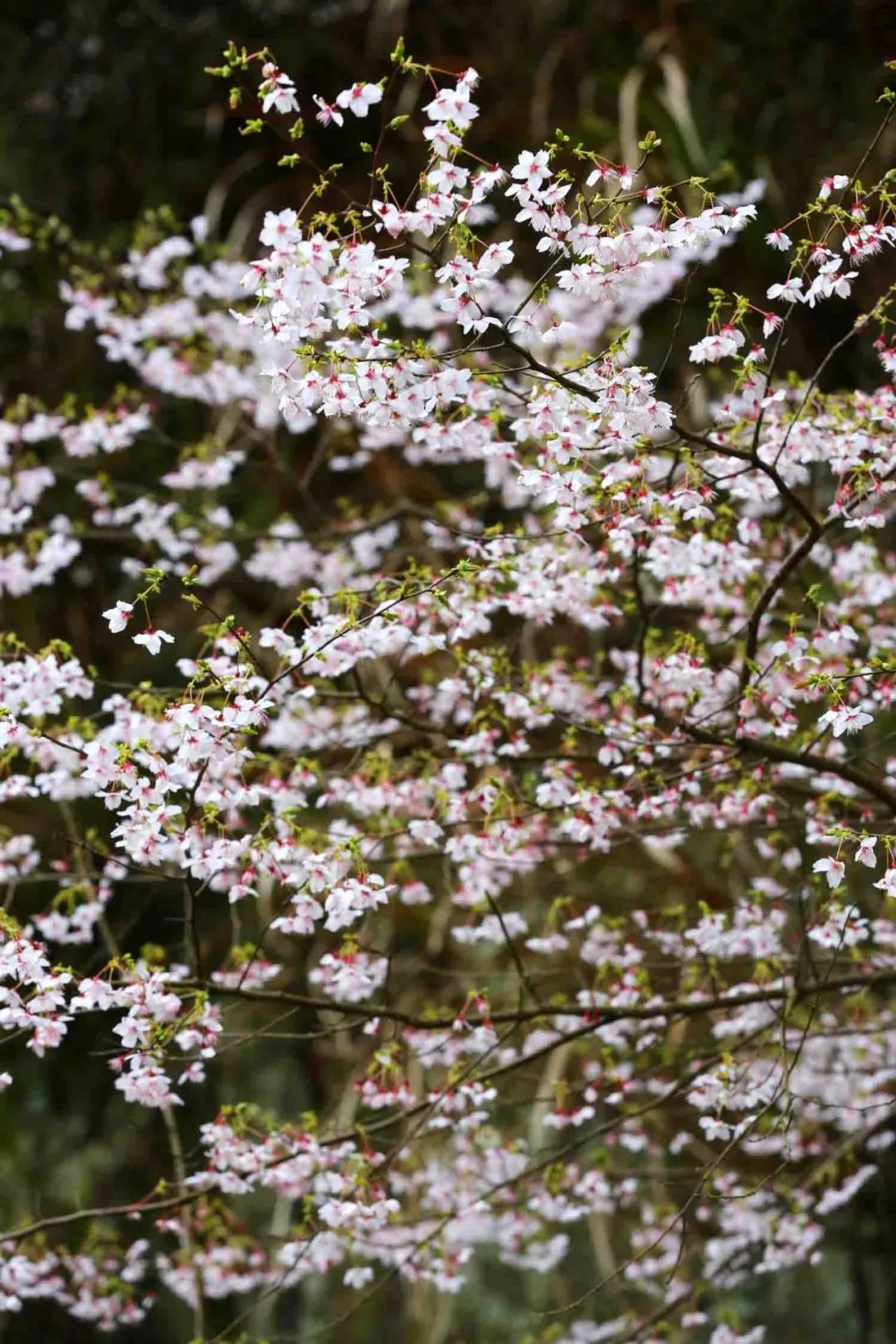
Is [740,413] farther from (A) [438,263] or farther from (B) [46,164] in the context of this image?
(B) [46,164]

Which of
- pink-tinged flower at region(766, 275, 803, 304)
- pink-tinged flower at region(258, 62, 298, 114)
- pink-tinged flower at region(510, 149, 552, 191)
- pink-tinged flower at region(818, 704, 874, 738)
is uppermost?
pink-tinged flower at region(258, 62, 298, 114)

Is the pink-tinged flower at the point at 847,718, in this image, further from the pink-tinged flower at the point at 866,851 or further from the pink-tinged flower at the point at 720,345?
the pink-tinged flower at the point at 720,345

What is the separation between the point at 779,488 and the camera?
8.06 ft

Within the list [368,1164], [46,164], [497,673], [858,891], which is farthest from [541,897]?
[46,164]

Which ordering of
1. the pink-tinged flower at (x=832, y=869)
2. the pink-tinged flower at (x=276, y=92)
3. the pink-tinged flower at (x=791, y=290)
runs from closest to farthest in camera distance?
1. the pink-tinged flower at (x=276, y=92)
2. the pink-tinged flower at (x=832, y=869)
3. the pink-tinged flower at (x=791, y=290)

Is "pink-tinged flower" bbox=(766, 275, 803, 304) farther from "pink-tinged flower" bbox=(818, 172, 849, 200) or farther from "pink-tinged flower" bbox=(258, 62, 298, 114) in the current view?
"pink-tinged flower" bbox=(258, 62, 298, 114)

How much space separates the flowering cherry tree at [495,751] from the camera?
226 cm

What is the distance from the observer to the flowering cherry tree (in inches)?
89.1

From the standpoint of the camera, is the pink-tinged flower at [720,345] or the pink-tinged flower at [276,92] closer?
the pink-tinged flower at [276,92]

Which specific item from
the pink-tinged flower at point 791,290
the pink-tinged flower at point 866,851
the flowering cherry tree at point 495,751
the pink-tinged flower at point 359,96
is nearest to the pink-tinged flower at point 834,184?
the flowering cherry tree at point 495,751

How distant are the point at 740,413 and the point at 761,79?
10.8 feet

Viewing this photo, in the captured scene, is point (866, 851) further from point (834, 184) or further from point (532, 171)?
point (532, 171)

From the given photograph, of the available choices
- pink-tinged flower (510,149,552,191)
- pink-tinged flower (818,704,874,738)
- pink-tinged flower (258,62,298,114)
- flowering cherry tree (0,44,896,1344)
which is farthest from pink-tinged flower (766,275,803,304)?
pink-tinged flower (258,62,298,114)

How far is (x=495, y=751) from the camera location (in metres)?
3.27
